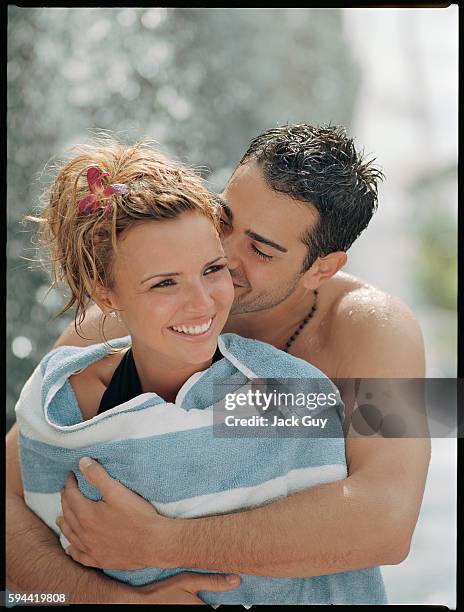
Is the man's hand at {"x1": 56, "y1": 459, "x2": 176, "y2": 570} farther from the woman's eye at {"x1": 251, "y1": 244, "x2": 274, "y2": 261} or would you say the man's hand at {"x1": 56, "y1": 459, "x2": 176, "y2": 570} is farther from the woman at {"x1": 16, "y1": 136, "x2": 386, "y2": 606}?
the woman's eye at {"x1": 251, "y1": 244, "x2": 274, "y2": 261}

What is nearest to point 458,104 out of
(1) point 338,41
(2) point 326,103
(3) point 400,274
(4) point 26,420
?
(3) point 400,274

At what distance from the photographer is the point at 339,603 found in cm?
118

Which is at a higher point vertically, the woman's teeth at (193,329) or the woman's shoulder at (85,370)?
the woman's teeth at (193,329)

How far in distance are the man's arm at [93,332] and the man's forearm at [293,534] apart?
353mm

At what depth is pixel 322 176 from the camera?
4.01 ft

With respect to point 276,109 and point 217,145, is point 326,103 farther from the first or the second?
point 217,145

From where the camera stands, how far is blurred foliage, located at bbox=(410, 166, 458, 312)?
1.34 m

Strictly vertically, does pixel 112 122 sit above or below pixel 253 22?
below

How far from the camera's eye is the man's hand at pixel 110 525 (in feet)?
3.64

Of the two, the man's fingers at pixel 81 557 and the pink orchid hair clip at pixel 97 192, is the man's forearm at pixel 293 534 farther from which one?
the pink orchid hair clip at pixel 97 192

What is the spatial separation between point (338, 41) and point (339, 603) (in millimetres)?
1205

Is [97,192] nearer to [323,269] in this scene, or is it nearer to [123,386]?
[123,386]

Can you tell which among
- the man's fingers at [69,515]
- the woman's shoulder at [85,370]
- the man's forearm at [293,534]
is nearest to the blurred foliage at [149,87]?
the woman's shoulder at [85,370]

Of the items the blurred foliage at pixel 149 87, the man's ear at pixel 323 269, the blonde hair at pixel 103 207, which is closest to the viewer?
the blonde hair at pixel 103 207
